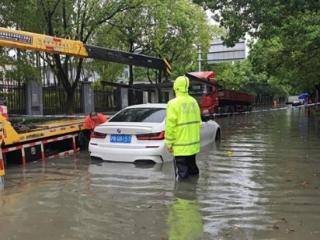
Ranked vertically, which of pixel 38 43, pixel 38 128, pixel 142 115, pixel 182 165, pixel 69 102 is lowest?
pixel 182 165

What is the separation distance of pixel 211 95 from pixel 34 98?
12809 millimetres

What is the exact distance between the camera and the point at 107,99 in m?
31.5

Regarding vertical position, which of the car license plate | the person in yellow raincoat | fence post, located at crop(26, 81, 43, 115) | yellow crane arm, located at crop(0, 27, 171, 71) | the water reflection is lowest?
the water reflection

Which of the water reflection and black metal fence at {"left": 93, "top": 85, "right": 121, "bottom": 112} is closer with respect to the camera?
the water reflection

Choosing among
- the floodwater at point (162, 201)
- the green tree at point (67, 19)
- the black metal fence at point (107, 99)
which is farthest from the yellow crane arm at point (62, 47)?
the black metal fence at point (107, 99)

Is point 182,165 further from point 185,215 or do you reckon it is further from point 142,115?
point 142,115

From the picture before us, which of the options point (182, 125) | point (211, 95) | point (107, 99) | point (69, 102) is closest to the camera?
point (182, 125)

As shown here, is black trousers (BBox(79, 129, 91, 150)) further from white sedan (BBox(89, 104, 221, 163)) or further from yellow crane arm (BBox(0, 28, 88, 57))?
white sedan (BBox(89, 104, 221, 163))

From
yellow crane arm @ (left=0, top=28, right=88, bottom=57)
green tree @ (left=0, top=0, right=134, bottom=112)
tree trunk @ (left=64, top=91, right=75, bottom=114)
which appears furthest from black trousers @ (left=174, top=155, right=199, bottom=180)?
tree trunk @ (left=64, top=91, right=75, bottom=114)

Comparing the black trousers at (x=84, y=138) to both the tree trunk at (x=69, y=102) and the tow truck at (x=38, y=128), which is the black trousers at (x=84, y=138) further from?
the tree trunk at (x=69, y=102)

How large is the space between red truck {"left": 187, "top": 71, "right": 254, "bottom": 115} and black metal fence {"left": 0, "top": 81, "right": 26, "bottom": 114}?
30.0 feet

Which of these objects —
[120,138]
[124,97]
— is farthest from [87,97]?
[120,138]

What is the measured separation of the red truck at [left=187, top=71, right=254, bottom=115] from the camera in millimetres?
31891

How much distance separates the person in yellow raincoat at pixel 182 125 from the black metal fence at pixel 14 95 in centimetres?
1502
